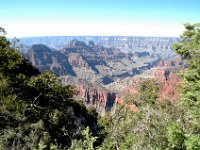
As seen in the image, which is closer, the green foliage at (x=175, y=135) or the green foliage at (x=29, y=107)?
the green foliage at (x=175, y=135)

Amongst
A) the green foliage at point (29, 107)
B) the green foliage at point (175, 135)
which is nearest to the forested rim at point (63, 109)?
the green foliage at point (29, 107)

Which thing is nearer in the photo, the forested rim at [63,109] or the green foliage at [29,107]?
the forested rim at [63,109]

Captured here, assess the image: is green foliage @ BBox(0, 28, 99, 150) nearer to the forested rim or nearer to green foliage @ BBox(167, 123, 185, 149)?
the forested rim

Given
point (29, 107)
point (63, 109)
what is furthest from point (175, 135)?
point (63, 109)

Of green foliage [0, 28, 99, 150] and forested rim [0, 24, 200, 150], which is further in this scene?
green foliage [0, 28, 99, 150]

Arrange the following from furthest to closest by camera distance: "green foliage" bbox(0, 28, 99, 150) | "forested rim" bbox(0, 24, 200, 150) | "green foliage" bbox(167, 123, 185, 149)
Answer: "green foliage" bbox(0, 28, 99, 150), "forested rim" bbox(0, 24, 200, 150), "green foliage" bbox(167, 123, 185, 149)

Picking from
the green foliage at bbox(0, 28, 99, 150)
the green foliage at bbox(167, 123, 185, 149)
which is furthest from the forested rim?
the green foliage at bbox(167, 123, 185, 149)

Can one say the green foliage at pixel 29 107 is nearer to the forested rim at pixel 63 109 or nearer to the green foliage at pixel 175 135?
the forested rim at pixel 63 109

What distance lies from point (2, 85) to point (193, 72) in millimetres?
16482

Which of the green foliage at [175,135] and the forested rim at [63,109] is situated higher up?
the green foliage at [175,135]

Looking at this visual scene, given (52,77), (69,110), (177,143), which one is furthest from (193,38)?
(69,110)

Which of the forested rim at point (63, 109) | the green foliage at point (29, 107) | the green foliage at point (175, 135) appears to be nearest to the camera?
the green foliage at point (175, 135)

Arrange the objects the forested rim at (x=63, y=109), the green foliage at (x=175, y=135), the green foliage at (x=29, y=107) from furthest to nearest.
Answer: the green foliage at (x=29, y=107) < the forested rim at (x=63, y=109) < the green foliage at (x=175, y=135)

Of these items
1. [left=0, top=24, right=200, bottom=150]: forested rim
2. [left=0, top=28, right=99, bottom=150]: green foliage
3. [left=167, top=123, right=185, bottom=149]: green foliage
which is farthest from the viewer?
[left=0, top=28, right=99, bottom=150]: green foliage
